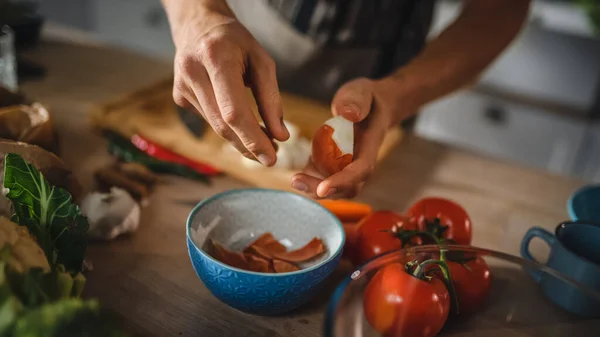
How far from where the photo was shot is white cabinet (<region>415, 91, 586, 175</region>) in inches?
95.3

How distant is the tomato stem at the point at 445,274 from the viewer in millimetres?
638

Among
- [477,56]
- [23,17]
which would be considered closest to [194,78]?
[477,56]

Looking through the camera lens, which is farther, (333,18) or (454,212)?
(333,18)

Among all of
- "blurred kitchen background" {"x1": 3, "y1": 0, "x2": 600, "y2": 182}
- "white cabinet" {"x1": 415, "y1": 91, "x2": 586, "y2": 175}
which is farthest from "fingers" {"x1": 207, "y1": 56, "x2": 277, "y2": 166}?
"white cabinet" {"x1": 415, "y1": 91, "x2": 586, "y2": 175}

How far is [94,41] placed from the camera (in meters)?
1.67

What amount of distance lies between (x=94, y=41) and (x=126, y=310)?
120 centimetres

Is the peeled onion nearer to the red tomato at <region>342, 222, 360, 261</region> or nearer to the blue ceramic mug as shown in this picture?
the red tomato at <region>342, 222, 360, 261</region>

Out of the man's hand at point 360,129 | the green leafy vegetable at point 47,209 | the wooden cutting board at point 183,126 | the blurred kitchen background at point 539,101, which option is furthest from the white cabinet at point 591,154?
the green leafy vegetable at point 47,209

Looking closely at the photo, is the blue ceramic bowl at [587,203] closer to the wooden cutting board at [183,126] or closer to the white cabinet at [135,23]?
the wooden cutting board at [183,126]

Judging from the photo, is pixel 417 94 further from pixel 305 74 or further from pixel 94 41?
pixel 94 41

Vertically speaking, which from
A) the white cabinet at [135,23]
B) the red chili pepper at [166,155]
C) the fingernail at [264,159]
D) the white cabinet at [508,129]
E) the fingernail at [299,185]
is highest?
the fingernail at [264,159]

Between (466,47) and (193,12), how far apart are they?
590mm

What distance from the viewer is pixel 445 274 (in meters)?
0.66

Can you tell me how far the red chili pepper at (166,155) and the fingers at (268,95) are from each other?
32cm
